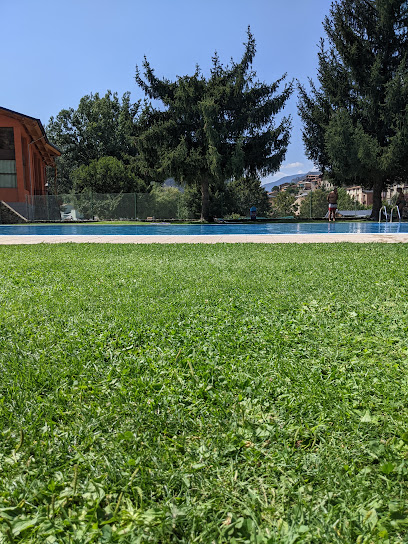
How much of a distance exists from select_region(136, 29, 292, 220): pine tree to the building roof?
7.01 meters

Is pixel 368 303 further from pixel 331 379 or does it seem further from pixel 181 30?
pixel 181 30

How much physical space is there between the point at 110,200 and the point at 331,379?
89.8ft

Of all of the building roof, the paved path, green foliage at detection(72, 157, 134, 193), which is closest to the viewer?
the paved path

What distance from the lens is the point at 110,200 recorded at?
92.5 ft

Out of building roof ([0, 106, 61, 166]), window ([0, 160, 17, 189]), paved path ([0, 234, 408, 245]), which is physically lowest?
paved path ([0, 234, 408, 245])

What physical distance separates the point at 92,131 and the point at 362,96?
2679 cm

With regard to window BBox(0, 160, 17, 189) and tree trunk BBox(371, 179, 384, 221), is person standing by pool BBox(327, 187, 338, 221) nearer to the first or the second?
tree trunk BBox(371, 179, 384, 221)

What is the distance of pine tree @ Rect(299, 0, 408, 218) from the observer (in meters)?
24.5

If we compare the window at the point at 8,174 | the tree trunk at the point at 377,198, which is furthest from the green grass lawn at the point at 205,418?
the window at the point at 8,174

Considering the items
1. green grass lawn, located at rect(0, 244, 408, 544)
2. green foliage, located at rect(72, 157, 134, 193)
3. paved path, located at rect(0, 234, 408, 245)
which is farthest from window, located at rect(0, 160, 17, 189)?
green grass lawn, located at rect(0, 244, 408, 544)

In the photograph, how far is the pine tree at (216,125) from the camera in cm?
2562

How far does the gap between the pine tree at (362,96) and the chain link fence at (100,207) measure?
35.7 ft

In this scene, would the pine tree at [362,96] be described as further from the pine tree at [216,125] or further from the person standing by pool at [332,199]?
the person standing by pool at [332,199]

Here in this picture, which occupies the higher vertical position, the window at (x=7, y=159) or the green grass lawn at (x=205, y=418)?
the window at (x=7, y=159)
